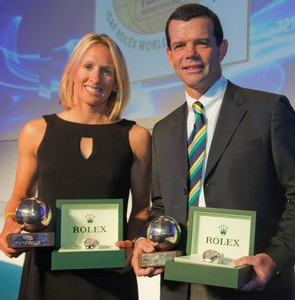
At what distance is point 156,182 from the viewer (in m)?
1.56

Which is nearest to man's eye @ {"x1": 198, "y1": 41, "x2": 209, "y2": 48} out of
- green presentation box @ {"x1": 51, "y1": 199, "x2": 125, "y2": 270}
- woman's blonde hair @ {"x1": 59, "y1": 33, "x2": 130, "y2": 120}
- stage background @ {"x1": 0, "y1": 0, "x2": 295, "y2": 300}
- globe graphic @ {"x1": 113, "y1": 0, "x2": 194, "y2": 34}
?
woman's blonde hair @ {"x1": 59, "y1": 33, "x2": 130, "y2": 120}

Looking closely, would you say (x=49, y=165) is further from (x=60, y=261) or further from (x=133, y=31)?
(x=133, y=31)

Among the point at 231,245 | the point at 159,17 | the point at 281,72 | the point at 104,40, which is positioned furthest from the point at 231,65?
the point at 231,245

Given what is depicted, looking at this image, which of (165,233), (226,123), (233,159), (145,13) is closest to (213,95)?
(226,123)

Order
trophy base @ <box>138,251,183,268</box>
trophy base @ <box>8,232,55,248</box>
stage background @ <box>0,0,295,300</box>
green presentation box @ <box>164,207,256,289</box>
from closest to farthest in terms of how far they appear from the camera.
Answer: green presentation box @ <box>164,207,256,289</box>, trophy base @ <box>138,251,183,268</box>, trophy base @ <box>8,232,55,248</box>, stage background @ <box>0,0,295,300</box>

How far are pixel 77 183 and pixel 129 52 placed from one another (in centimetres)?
162

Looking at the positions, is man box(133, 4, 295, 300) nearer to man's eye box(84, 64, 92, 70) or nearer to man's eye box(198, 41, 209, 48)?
man's eye box(198, 41, 209, 48)

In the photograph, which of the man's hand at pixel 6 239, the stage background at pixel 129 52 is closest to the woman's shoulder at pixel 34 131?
the man's hand at pixel 6 239

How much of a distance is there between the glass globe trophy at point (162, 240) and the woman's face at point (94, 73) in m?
0.54

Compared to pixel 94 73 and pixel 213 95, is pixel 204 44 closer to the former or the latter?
pixel 213 95

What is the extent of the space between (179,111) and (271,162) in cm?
36

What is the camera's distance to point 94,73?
5.50 ft

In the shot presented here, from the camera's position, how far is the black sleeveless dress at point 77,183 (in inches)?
62.6

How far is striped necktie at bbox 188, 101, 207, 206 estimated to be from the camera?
1384 mm
